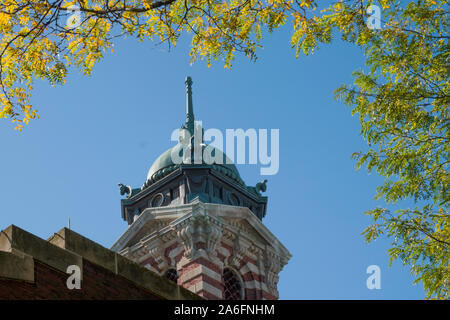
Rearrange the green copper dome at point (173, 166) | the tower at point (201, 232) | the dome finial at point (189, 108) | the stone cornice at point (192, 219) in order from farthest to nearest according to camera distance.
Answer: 1. the dome finial at point (189, 108)
2. the green copper dome at point (173, 166)
3. the stone cornice at point (192, 219)
4. the tower at point (201, 232)

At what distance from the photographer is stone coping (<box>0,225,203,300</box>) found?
1000cm

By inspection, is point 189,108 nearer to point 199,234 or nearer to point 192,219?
point 192,219

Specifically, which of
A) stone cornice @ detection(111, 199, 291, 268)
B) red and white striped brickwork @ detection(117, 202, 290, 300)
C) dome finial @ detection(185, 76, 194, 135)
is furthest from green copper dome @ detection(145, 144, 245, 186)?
red and white striped brickwork @ detection(117, 202, 290, 300)

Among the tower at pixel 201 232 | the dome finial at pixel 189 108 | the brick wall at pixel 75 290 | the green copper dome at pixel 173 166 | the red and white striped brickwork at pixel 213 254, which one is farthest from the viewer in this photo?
the dome finial at pixel 189 108

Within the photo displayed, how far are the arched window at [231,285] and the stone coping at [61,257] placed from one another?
22.8 m

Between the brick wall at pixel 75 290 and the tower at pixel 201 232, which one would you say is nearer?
the brick wall at pixel 75 290

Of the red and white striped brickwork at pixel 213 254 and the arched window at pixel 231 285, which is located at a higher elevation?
the red and white striped brickwork at pixel 213 254

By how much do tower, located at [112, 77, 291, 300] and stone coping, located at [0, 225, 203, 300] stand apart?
19972 mm

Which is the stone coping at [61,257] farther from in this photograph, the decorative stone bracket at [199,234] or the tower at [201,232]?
the decorative stone bracket at [199,234]

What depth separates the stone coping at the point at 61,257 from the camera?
32.8 feet

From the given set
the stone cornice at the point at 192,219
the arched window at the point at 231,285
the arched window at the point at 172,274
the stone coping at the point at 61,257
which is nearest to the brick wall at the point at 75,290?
the stone coping at the point at 61,257

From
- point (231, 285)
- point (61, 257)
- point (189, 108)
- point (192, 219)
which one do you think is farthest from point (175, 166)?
point (61, 257)
